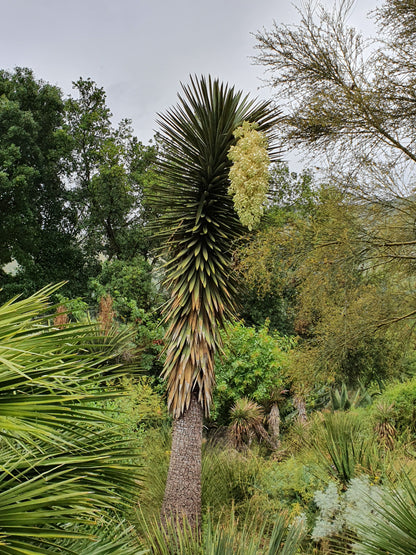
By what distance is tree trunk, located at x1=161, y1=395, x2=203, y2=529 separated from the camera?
6.29m

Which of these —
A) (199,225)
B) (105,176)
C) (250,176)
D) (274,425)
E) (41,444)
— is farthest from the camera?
(105,176)

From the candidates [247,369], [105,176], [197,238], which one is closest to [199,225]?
[197,238]

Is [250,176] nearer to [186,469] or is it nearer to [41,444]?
[41,444]

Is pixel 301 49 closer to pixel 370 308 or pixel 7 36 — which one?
pixel 370 308

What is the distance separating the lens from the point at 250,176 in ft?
17.7

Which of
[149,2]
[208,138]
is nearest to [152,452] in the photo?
[208,138]

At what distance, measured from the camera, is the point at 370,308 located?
21.5 feet

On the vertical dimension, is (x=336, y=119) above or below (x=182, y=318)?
above

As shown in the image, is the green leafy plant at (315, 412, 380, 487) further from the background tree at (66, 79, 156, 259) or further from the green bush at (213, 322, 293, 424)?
the background tree at (66, 79, 156, 259)

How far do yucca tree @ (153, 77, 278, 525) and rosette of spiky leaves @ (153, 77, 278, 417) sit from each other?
0.05 feet

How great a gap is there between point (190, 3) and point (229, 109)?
7.06 feet

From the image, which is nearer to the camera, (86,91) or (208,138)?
(208,138)

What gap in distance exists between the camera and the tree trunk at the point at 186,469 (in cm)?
629

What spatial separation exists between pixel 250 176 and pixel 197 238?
2118 mm
